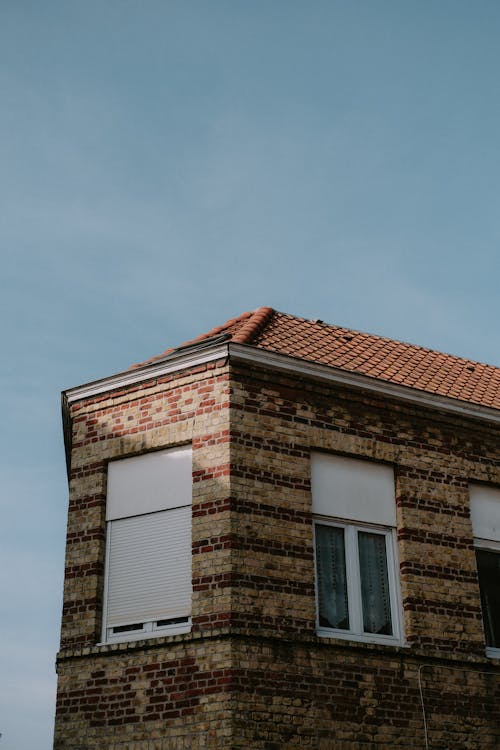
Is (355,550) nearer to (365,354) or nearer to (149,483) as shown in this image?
(149,483)

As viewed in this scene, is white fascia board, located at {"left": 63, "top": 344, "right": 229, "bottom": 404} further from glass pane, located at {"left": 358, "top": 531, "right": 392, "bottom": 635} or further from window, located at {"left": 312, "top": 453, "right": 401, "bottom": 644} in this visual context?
glass pane, located at {"left": 358, "top": 531, "right": 392, "bottom": 635}

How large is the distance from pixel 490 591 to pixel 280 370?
4455mm

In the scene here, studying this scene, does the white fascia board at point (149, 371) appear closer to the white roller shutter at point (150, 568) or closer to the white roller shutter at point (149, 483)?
the white roller shutter at point (149, 483)

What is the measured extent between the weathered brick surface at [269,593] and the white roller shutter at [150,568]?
0.21 m

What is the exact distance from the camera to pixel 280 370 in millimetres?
13695

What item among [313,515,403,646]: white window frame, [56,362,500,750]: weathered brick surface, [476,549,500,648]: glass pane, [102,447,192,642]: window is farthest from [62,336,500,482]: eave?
[476,549,500,648]: glass pane

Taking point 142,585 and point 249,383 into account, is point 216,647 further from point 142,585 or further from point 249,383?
point 249,383

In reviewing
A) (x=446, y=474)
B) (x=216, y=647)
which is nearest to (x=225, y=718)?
(x=216, y=647)

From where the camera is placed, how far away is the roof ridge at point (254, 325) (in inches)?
571

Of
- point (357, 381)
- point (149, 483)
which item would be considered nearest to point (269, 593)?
point (149, 483)

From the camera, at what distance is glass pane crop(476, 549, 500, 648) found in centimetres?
1409

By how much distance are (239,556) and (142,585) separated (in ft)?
5.05

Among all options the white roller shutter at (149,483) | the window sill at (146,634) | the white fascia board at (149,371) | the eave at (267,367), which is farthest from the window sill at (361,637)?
the white fascia board at (149,371)

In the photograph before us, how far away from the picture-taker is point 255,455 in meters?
13.0
